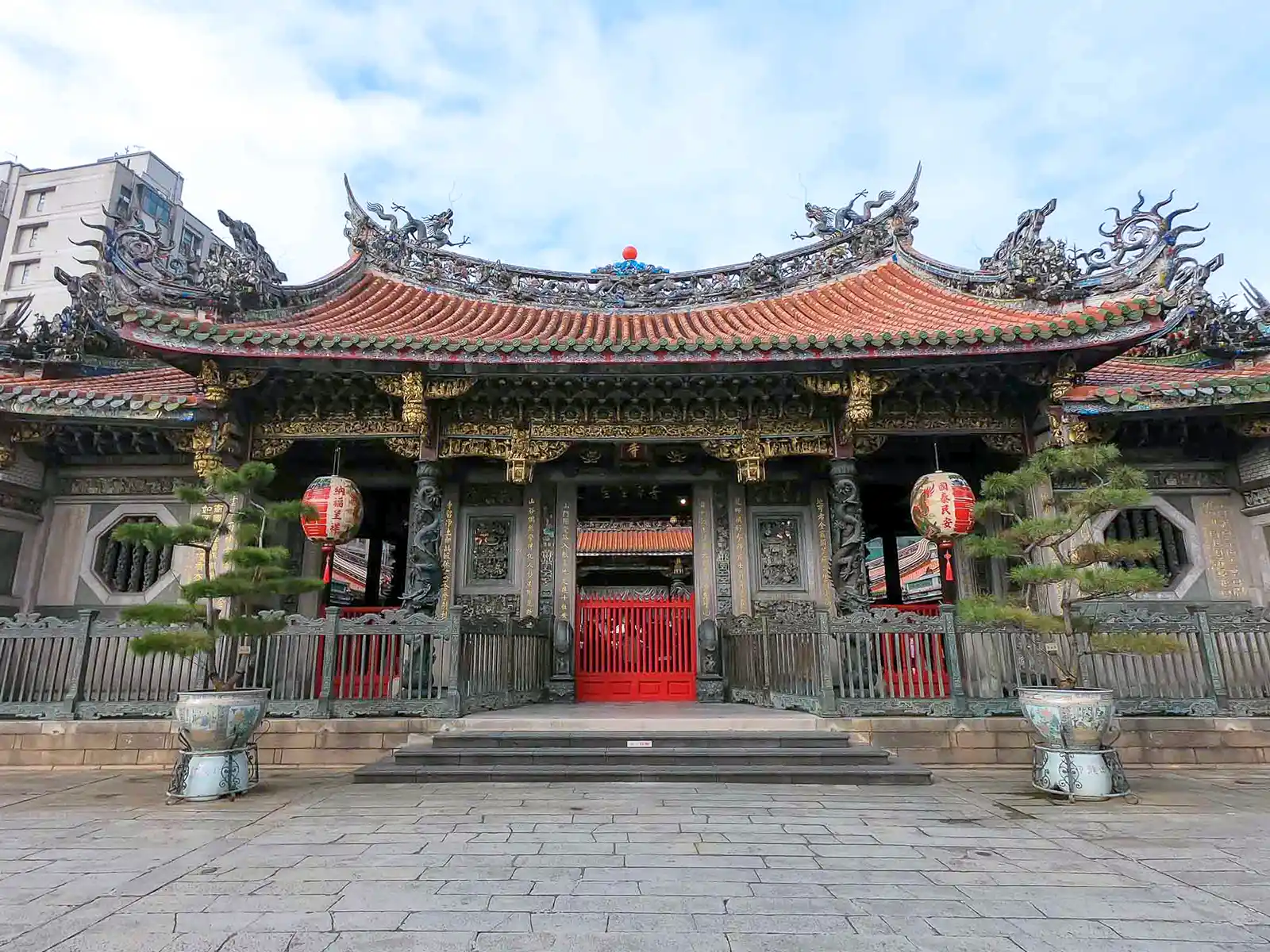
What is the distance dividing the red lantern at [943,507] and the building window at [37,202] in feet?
144

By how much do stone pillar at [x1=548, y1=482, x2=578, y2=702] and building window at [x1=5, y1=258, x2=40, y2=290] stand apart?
1504 inches

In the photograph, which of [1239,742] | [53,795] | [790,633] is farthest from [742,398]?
[53,795]

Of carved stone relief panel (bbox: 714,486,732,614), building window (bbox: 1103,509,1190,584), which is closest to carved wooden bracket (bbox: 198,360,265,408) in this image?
carved stone relief panel (bbox: 714,486,732,614)

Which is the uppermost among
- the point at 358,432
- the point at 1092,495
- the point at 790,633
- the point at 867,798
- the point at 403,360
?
the point at 403,360

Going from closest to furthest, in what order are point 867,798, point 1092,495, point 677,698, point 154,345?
point 867,798, point 1092,495, point 154,345, point 677,698

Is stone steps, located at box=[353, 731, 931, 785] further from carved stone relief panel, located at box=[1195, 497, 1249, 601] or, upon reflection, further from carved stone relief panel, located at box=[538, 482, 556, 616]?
carved stone relief panel, located at box=[1195, 497, 1249, 601]

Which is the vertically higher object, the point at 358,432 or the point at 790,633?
the point at 358,432

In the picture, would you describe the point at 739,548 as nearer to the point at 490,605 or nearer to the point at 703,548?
the point at 703,548

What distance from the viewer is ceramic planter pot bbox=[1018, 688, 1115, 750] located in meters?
5.77

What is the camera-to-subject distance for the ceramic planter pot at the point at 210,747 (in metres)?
5.72

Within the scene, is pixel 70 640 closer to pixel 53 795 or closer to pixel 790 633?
pixel 53 795

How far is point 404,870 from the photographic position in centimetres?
384

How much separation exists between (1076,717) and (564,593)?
253 inches

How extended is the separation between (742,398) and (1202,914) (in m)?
6.78
